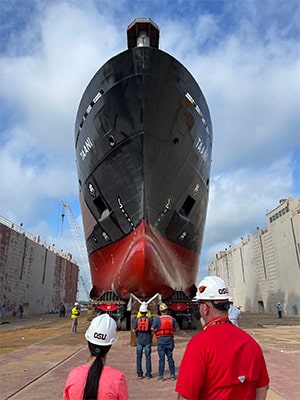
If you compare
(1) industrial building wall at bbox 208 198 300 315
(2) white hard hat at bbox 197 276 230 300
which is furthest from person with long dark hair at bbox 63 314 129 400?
(1) industrial building wall at bbox 208 198 300 315

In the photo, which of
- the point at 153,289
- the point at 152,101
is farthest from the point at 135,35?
the point at 153,289

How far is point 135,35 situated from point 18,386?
13.1m

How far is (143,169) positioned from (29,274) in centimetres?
2480

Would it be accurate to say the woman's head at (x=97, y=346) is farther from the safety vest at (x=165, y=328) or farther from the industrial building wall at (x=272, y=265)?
the industrial building wall at (x=272, y=265)

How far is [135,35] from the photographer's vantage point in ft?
44.5

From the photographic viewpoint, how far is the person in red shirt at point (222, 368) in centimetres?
146

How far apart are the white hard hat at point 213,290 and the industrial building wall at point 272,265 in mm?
23306

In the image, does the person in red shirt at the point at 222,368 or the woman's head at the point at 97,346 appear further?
the woman's head at the point at 97,346

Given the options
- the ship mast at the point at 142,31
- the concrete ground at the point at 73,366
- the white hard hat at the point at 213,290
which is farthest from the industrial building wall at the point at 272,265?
the white hard hat at the point at 213,290

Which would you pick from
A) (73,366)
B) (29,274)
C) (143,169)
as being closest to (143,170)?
(143,169)

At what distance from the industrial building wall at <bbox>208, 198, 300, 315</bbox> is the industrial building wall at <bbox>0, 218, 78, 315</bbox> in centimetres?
2178

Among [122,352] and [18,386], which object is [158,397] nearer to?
[18,386]

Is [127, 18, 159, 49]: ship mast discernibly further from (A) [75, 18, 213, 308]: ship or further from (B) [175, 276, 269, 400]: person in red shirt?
(B) [175, 276, 269, 400]: person in red shirt

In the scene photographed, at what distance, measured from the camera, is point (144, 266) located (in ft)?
31.6
